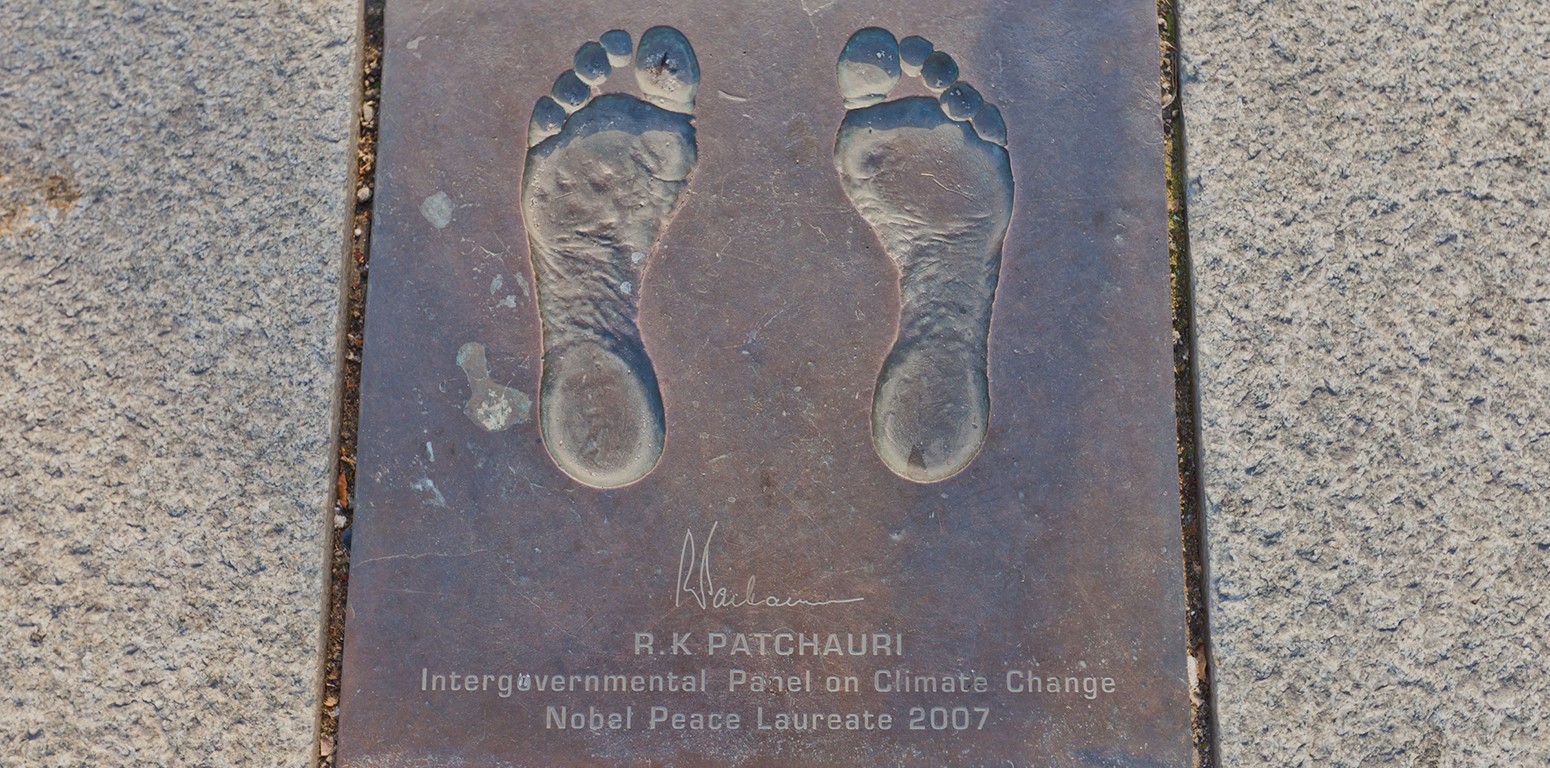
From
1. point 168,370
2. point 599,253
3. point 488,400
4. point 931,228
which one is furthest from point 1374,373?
point 168,370

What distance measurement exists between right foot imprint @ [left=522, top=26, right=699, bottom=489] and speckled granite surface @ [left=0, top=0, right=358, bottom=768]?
0.33 meters

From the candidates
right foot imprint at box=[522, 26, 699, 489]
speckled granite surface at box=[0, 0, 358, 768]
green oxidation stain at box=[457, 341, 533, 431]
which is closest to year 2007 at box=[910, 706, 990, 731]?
right foot imprint at box=[522, 26, 699, 489]

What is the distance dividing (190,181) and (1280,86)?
1682 mm

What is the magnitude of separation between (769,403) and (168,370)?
90cm

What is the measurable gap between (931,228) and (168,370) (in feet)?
3.77

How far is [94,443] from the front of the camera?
1.35 m

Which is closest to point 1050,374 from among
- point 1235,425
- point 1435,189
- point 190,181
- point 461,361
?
point 1235,425

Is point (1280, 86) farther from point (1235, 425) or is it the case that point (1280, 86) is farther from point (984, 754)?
point (984, 754)

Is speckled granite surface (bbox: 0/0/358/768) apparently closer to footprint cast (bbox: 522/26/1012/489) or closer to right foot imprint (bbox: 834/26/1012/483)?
footprint cast (bbox: 522/26/1012/489)

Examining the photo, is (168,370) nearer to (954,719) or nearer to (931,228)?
(931,228)

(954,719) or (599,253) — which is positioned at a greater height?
(599,253)
